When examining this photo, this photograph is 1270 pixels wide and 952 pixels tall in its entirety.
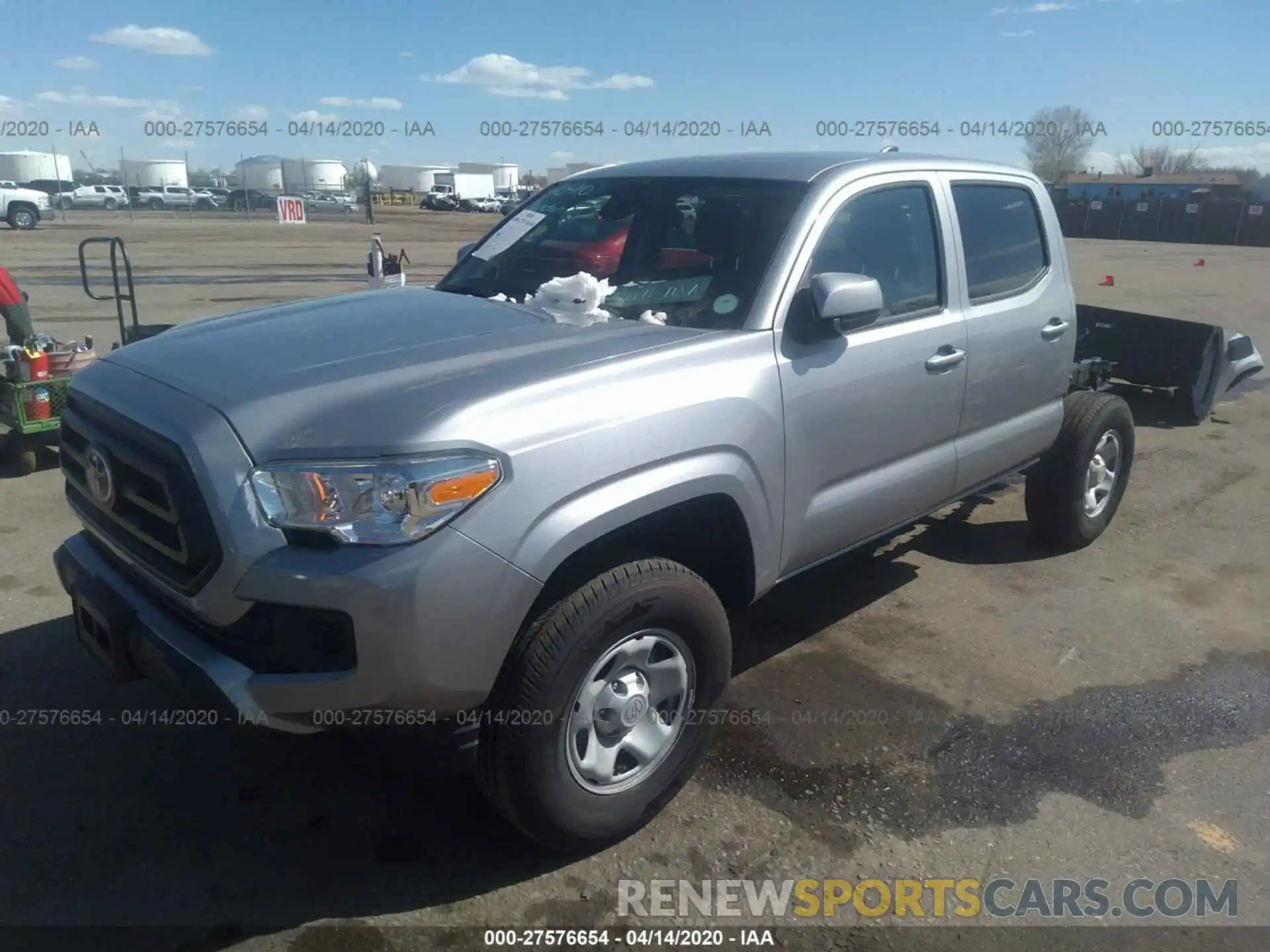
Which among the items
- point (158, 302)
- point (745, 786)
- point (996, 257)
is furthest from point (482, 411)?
point (158, 302)

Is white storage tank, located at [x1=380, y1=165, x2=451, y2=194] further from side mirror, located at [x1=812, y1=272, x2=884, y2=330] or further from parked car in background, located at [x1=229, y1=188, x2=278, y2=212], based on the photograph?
side mirror, located at [x1=812, y1=272, x2=884, y2=330]

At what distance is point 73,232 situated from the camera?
32.6m

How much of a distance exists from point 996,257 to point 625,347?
2.25 metres

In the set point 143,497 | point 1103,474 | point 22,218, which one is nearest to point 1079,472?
point 1103,474

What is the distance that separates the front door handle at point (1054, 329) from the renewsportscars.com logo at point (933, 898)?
2501 mm

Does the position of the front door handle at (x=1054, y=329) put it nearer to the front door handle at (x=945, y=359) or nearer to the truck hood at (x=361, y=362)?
the front door handle at (x=945, y=359)

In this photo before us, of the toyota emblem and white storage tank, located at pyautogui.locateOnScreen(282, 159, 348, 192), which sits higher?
white storage tank, located at pyautogui.locateOnScreen(282, 159, 348, 192)

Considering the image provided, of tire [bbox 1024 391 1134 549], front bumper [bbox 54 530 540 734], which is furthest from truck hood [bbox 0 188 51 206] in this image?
front bumper [bbox 54 530 540 734]

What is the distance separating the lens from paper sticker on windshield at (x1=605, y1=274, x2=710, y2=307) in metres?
3.43

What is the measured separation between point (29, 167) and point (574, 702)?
71468 millimetres

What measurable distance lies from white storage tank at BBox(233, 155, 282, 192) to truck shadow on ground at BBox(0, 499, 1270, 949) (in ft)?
252

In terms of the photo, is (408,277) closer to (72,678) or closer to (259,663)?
(72,678)

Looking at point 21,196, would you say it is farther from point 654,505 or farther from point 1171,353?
point 654,505

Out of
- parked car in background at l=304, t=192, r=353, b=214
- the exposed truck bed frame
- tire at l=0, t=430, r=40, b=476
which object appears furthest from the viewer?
parked car in background at l=304, t=192, r=353, b=214
